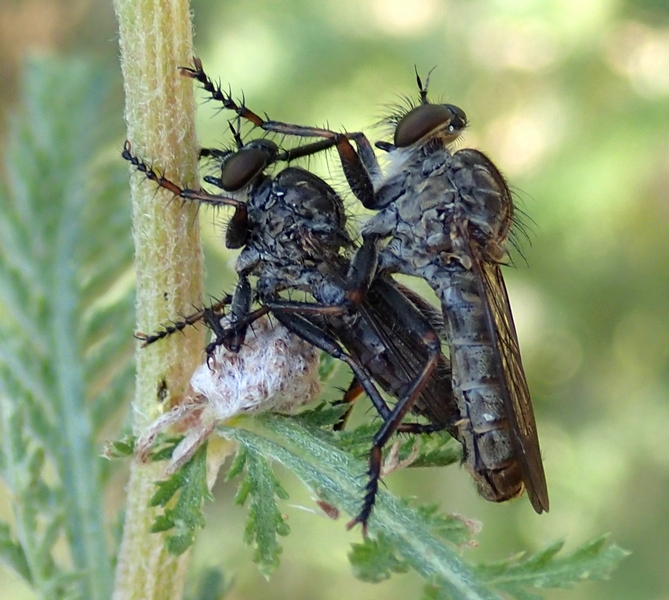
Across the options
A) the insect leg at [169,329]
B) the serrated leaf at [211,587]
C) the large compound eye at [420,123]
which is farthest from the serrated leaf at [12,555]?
the large compound eye at [420,123]

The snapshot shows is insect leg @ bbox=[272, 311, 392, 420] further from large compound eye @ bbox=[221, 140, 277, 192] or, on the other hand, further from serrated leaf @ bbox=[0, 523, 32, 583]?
serrated leaf @ bbox=[0, 523, 32, 583]

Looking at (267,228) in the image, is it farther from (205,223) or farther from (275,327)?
(205,223)

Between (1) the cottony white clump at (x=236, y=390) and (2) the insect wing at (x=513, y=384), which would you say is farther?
(2) the insect wing at (x=513, y=384)

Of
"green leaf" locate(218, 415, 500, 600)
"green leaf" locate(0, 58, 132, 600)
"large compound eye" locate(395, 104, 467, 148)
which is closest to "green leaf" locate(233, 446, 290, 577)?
"green leaf" locate(218, 415, 500, 600)

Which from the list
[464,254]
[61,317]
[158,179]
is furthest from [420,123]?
[61,317]

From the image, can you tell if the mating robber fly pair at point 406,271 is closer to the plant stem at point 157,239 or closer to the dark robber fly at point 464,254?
the dark robber fly at point 464,254

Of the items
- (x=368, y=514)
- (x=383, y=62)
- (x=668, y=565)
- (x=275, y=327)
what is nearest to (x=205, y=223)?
(x=383, y=62)

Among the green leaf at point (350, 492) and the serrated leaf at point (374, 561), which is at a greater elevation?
the green leaf at point (350, 492)
